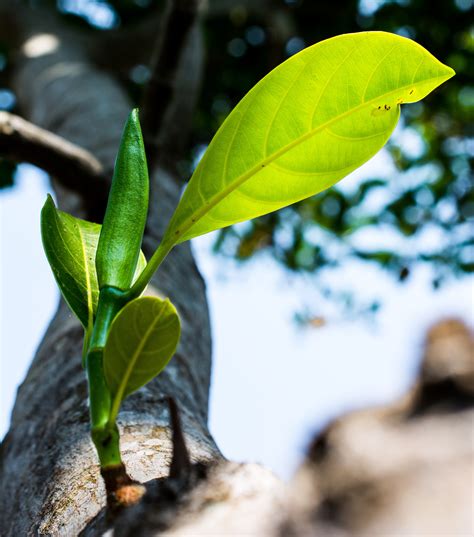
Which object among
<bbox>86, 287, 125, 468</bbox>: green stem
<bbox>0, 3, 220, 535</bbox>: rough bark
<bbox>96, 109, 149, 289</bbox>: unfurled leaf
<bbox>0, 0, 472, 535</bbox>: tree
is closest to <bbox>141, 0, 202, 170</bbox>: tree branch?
<bbox>0, 0, 472, 535</bbox>: tree

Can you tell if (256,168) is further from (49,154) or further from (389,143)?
(389,143)

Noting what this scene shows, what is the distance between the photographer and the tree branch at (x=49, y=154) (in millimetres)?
1188

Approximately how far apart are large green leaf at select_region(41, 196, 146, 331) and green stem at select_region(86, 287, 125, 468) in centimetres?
3

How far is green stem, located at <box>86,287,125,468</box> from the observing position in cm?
51

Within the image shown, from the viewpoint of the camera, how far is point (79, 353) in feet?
3.22

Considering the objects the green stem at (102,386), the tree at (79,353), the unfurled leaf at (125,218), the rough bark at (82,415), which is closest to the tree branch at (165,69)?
the tree at (79,353)

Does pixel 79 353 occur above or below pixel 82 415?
above

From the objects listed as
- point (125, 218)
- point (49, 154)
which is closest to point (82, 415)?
point (125, 218)

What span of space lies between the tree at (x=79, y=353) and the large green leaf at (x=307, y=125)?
0.26 m

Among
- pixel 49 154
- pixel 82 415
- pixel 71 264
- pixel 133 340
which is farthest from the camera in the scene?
pixel 49 154

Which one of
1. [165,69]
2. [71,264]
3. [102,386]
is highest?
[165,69]

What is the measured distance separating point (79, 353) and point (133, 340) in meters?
0.47

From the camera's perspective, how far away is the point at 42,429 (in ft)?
2.87

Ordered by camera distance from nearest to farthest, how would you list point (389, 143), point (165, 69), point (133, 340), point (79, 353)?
point (133, 340), point (79, 353), point (165, 69), point (389, 143)
